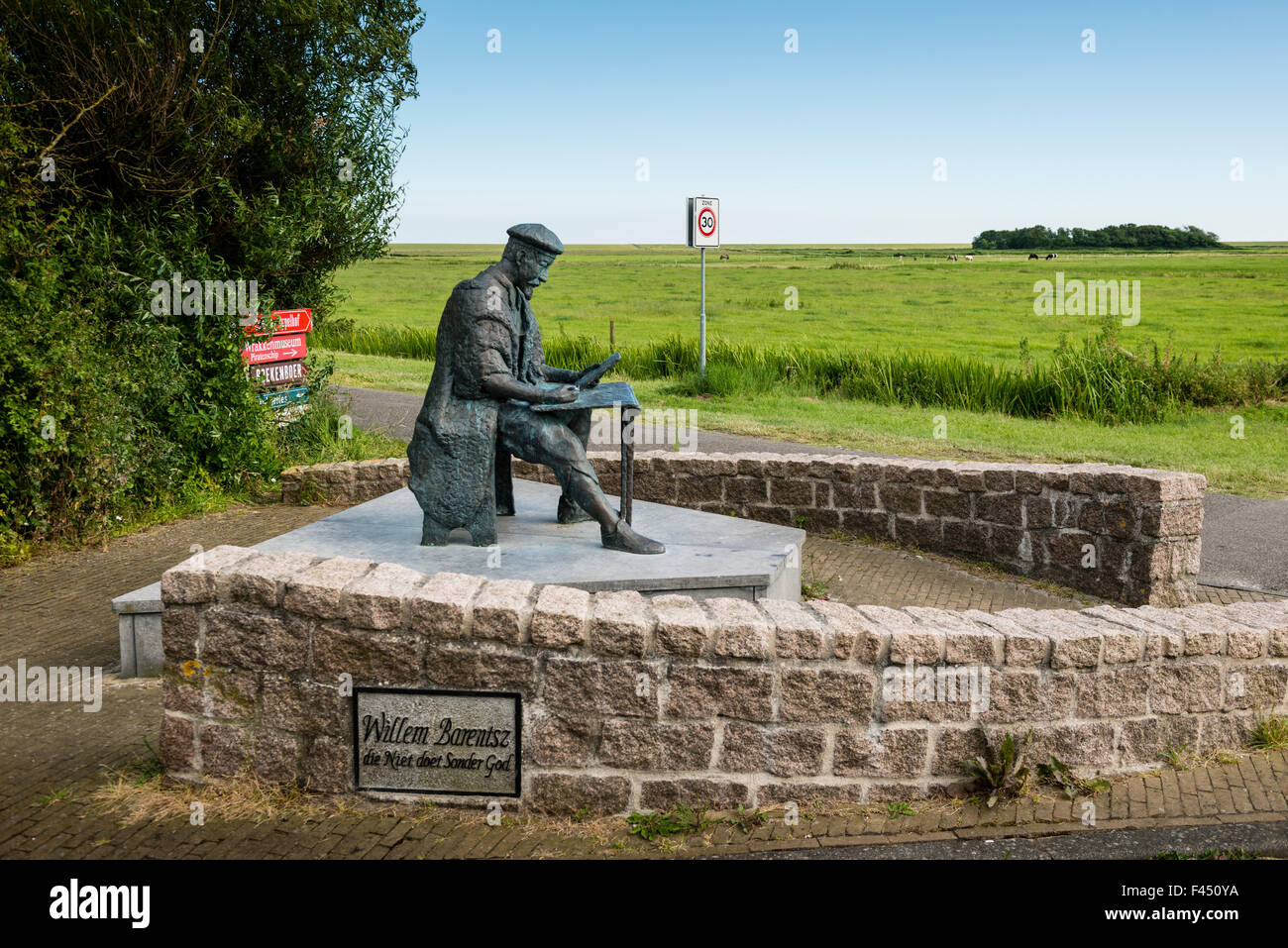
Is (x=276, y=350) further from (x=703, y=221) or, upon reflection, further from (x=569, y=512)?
(x=703, y=221)

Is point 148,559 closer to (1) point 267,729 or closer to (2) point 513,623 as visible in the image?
(1) point 267,729

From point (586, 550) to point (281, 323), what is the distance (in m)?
6.91

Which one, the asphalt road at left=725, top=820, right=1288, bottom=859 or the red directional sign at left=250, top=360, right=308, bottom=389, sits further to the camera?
the red directional sign at left=250, top=360, right=308, bottom=389

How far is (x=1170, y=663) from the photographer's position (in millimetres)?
5020

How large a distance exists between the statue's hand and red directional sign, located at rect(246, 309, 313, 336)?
5.97m

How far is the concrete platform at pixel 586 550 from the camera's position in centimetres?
656

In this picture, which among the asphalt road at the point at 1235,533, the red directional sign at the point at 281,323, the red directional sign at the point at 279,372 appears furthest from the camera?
the red directional sign at the point at 279,372

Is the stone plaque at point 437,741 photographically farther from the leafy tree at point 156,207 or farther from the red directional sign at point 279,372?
the red directional sign at point 279,372

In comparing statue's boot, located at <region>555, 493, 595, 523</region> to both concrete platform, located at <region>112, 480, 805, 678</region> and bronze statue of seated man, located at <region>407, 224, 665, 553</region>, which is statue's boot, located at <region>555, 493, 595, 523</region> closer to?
concrete platform, located at <region>112, 480, 805, 678</region>

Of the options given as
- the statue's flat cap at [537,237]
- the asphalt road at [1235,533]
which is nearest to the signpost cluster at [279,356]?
the asphalt road at [1235,533]

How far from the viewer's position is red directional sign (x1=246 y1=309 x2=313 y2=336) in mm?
11680

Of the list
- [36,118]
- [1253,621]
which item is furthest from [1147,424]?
[36,118]

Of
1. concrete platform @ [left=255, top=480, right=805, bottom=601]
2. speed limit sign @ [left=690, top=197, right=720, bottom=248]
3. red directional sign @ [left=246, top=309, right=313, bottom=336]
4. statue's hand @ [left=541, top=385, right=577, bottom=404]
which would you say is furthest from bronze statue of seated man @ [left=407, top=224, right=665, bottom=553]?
speed limit sign @ [left=690, top=197, right=720, bottom=248]

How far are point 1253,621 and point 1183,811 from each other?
117 centimetres
